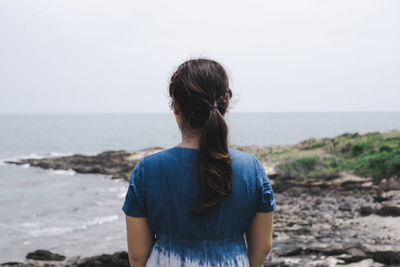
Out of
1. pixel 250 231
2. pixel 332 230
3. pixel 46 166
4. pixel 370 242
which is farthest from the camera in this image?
pixel 46 166

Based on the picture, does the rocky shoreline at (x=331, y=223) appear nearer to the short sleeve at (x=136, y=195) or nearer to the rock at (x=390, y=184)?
the rock at (x=390, y=184)

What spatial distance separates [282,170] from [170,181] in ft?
63.3

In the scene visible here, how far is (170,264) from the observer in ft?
5.95

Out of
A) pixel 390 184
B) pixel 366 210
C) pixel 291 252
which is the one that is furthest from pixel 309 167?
pixel 291 252

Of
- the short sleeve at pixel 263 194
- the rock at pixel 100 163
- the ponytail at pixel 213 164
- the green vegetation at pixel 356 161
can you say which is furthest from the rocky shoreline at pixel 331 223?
the rock at pixel 100 163

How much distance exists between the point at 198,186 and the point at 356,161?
61.4ft

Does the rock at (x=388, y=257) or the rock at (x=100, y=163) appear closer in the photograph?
the rock at (x=388, y=257)

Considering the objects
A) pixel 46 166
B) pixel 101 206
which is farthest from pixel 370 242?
pixel 46 166

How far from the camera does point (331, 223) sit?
11789 millimetres

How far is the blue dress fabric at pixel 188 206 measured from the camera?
1744 millimetres

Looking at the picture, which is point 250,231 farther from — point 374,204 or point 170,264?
point 374,204

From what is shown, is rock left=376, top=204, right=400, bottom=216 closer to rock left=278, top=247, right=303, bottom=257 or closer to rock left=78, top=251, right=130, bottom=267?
rock left=278, top=247, right=303, bottom=257

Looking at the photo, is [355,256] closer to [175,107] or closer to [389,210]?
[389,210]

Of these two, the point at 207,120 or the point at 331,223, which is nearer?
the point at 207,120
